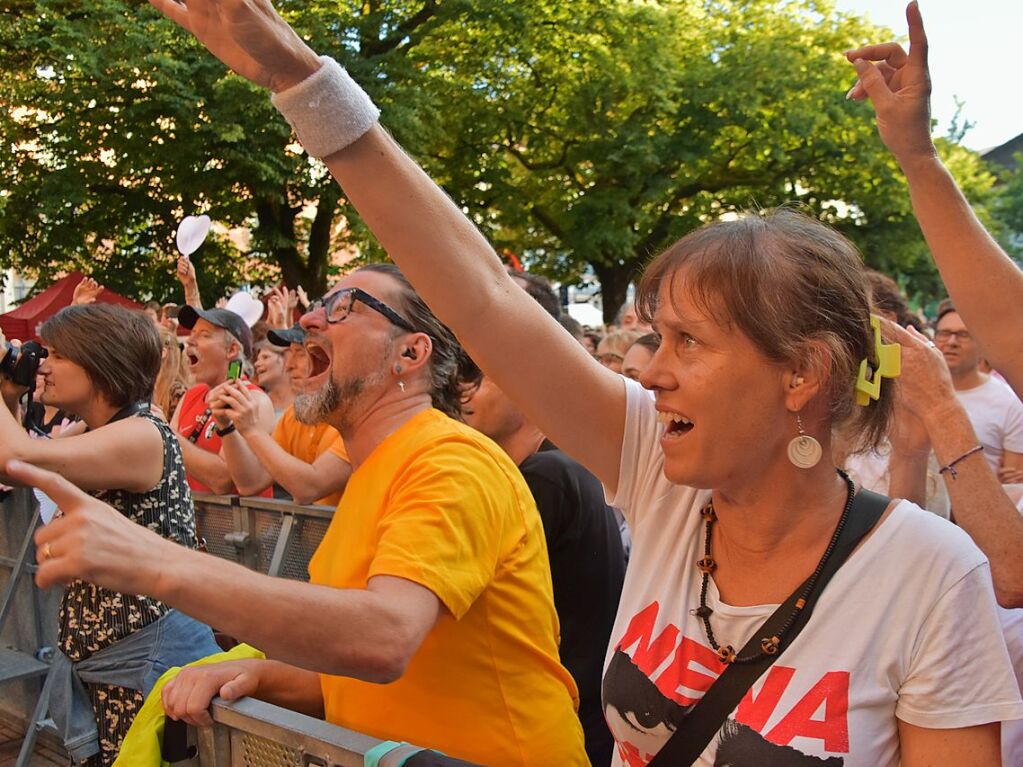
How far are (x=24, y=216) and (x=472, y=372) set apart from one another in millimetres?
15623

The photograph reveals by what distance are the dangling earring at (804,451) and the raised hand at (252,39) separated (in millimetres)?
1069

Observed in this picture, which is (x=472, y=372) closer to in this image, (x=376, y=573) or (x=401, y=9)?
(x=376, y=573)

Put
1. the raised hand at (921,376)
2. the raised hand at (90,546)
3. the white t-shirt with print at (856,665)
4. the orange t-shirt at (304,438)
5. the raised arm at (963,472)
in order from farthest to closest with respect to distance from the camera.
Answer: the orange t-shirt at (304,438)
the raised hand at (921,376)
the raised arm at (963,472)
the white t-shirt with print at (856,665)
the raised hand at (90,546)

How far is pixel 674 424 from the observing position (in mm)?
1760

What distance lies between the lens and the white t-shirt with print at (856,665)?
1.54m

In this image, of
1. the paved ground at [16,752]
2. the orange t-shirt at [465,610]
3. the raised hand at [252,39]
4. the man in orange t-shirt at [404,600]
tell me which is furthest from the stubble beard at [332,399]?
the paved ground at [16,752]

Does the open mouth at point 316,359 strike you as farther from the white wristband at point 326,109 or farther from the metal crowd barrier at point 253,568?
the white wristband at point 326,109

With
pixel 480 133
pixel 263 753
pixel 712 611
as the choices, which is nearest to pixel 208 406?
A: pixel 263 753

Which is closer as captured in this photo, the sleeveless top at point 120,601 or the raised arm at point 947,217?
the raised arm at point 947,217

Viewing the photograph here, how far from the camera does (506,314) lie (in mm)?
1794

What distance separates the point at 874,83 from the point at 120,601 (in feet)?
9.11

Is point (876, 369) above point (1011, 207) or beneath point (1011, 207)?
beneath

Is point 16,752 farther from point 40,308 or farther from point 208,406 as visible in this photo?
point 40,308

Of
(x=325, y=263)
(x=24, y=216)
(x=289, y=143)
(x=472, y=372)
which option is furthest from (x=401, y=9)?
(x=472, y=372)
